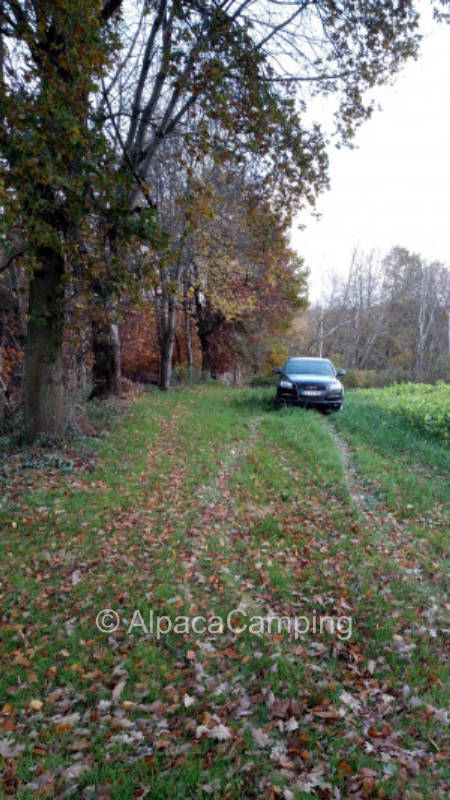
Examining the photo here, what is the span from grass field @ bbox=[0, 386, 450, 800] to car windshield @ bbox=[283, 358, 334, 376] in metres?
6.35

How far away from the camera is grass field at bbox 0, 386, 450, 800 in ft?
9.09

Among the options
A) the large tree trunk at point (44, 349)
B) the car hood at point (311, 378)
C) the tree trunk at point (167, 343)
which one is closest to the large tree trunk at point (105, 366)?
the large tree trunk at point (44, 349)

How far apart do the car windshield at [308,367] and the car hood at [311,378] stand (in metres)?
0.30

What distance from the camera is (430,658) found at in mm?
3779

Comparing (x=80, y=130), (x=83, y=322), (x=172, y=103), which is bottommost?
(x=83, y=322)

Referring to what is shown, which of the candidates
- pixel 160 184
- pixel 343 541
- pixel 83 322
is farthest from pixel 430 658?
pixel 160 184

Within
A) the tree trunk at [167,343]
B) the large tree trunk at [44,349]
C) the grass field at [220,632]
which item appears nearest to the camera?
the grass field at [220,632]

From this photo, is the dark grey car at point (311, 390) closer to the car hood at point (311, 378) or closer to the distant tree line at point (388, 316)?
the car hood at point (311, 378)

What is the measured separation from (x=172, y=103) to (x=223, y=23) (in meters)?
1.84

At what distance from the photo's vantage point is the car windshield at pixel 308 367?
14337 millimetres

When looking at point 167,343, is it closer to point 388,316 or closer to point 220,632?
point 220,632

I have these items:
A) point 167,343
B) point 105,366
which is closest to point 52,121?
point 105,366

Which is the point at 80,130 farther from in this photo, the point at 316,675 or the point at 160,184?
the point at 160,184

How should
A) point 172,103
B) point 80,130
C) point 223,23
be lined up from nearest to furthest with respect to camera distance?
point 80,130 < point 223,23 < point 172,103
